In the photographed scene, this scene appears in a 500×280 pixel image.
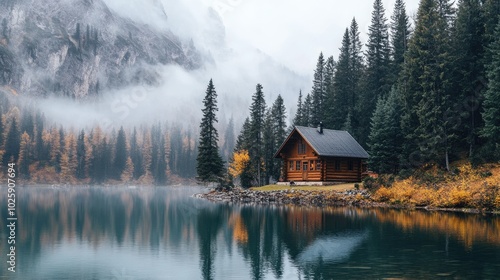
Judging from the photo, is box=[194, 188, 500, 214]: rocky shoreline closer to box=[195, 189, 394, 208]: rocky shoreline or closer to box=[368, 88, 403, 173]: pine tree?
box=[195, 189, 394, 208]: rocky shoreline

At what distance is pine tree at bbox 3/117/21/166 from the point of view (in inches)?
5271

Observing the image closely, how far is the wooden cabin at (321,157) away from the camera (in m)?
60.2

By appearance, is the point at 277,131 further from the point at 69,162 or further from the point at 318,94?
the point at 69,162

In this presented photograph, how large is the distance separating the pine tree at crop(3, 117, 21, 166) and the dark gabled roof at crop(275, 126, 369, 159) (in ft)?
332

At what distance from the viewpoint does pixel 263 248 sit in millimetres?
20938

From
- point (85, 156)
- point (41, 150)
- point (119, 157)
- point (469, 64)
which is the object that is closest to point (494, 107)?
point (469, 64)

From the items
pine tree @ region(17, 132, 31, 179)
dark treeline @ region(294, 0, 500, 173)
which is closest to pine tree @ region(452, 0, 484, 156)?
dark treeline @ region(294, 0, 500, 173)

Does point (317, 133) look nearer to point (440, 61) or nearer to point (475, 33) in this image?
point (440, 61)

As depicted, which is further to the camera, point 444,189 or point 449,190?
point 444,189

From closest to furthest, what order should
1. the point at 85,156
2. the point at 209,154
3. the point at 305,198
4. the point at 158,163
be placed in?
Result: the point at 305,198
the point at 209,154
the point at 85,156
the point at 158,163

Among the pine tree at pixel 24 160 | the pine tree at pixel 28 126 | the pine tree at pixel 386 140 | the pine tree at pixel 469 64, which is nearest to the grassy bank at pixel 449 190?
the pine tree at pixel 386 140

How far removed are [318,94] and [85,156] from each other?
292 ft

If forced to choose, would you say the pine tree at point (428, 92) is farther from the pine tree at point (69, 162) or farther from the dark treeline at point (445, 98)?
the pine tree at point (69, 162)

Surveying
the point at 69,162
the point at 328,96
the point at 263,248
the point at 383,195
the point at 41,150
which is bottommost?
the point at 263,248
